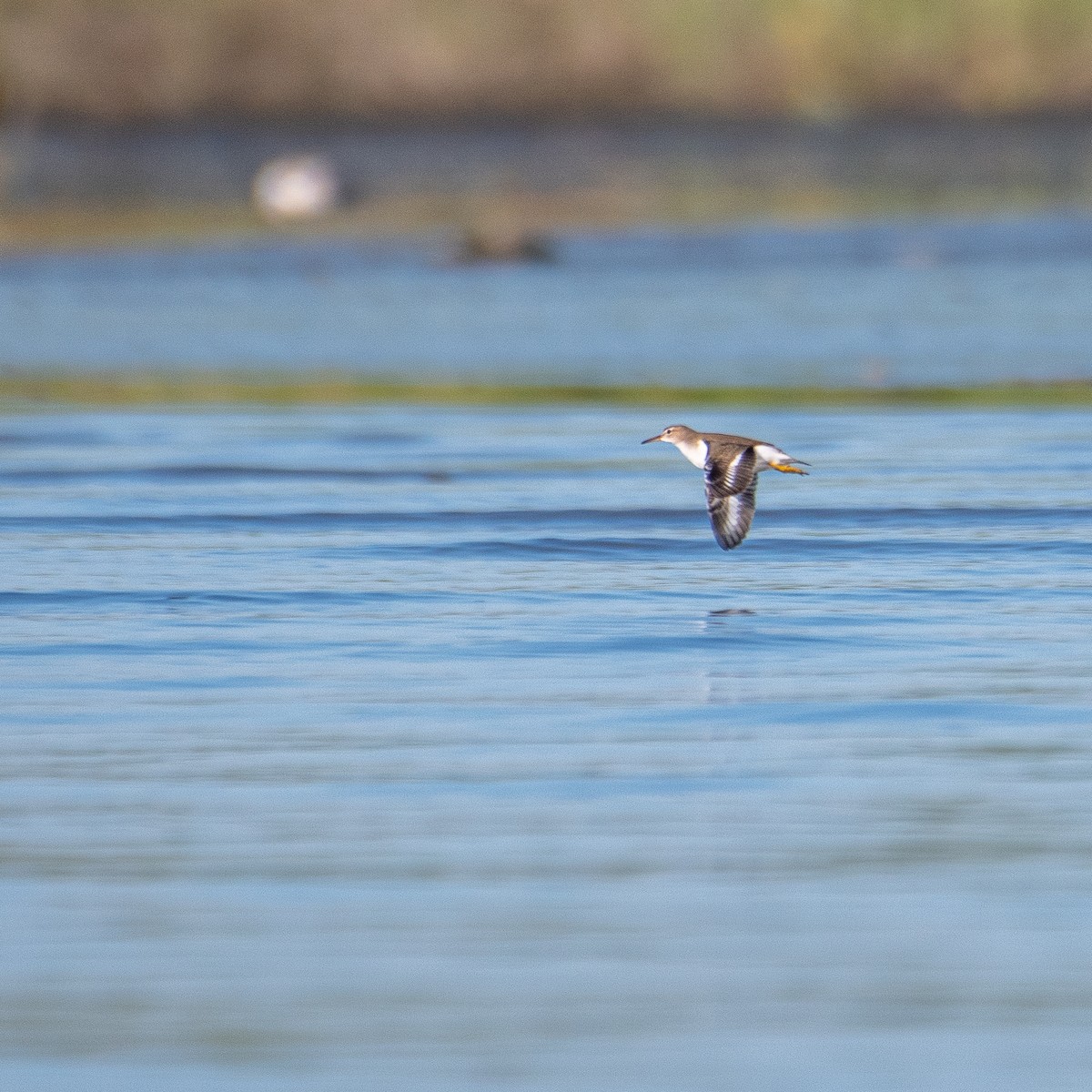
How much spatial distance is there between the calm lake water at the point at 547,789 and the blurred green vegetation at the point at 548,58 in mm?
28542

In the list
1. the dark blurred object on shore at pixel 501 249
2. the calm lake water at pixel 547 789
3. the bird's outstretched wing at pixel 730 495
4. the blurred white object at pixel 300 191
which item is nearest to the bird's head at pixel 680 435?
the bird's outstretched wing at pixel 730 495

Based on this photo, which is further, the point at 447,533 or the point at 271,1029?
the point at 447,533

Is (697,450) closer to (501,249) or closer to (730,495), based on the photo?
(730,495)

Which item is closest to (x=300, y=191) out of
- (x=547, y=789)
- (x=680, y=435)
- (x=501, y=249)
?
(x=501, y=249)

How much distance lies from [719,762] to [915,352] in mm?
10007

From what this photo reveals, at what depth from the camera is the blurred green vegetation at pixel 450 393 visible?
15.2 meters

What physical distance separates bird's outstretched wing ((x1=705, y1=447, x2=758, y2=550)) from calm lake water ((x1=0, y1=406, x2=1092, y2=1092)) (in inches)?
7.6

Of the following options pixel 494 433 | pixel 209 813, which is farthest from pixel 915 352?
pixel 209 813

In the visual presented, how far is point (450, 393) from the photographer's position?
16062 millimetres

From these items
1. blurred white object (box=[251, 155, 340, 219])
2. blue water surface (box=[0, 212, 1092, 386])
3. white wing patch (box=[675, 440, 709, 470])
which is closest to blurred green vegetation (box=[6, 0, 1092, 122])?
blurred white object (box=[251, 155, 340, 219])

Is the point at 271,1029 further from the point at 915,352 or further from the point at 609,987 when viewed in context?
the point at 915,352

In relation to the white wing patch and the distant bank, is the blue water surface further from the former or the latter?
the white wing patch

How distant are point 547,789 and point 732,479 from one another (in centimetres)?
297

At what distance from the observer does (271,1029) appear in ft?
18.2
